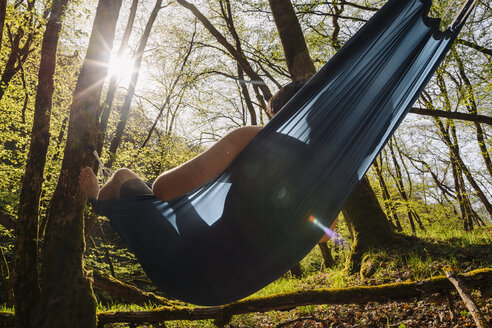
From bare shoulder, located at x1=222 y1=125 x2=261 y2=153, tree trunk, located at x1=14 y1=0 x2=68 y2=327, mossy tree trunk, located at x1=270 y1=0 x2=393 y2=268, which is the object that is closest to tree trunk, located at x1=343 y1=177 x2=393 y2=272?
mossy tree trunk, located at x1=270 y1=0 x2=393 y2=268

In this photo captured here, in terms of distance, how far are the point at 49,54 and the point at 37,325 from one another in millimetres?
2386

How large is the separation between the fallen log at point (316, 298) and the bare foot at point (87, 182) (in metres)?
1.30

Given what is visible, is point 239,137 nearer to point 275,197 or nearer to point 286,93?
point 275,197

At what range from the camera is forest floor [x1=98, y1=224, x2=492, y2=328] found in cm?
195

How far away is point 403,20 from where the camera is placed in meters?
1.35

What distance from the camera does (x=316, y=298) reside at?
2.00 m

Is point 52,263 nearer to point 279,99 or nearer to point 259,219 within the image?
point 259,219

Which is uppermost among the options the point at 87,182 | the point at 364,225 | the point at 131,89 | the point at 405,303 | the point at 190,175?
the point at 131,89

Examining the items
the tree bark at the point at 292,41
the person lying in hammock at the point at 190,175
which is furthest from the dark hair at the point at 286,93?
the tree bark at the point at 292,41

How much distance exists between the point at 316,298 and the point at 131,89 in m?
6.44

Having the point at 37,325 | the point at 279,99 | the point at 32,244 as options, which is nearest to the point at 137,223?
the point at 279,99

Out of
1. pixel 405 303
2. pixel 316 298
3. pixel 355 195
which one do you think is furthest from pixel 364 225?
pixel 316 298

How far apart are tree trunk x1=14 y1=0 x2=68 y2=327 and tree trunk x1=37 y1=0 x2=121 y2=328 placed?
1.08 feet

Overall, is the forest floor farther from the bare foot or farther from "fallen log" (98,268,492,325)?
the bare foot
